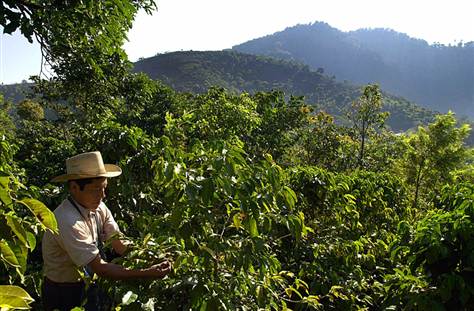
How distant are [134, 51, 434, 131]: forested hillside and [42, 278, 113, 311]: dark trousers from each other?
10675 centimetres

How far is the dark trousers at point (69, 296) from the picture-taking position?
2.84 metres

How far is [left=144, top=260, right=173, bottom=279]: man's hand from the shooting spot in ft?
7.04

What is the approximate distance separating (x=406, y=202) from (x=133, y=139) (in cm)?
528

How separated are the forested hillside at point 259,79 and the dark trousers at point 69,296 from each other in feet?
350

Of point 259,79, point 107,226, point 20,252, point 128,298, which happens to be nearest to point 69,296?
point 107,226

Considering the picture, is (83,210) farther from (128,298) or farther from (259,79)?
(259,79)

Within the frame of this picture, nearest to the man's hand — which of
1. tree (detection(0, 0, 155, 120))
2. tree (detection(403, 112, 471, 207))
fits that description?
tree (detection(0, 0, 155, 120))

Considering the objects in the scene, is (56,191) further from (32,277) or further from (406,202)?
(406,202)

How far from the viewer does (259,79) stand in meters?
146

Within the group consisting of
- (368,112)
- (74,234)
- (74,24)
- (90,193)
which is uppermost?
(74,24)

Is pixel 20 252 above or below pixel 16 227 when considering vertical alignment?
below

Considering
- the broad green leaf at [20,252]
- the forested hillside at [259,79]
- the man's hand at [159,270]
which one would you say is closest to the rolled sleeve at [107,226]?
the man's hand at [159,270]

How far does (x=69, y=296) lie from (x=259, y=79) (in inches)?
5758

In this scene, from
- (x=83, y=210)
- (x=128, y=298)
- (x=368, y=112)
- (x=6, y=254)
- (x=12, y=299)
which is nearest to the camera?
(x=12, y=299)
